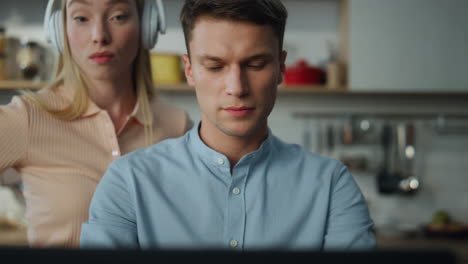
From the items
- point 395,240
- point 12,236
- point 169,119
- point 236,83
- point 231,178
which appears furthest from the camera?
point 395,240

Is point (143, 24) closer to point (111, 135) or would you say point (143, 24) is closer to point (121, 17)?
point (121, 17)

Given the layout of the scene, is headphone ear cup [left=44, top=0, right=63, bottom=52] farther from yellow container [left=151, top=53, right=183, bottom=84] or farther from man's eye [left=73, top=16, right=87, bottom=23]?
yellow container [left=151, top=53, right=183, bottom=84]

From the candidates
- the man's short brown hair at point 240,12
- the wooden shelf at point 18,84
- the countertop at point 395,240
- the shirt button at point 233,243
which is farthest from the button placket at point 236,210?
the wooden shelf at point 18,84

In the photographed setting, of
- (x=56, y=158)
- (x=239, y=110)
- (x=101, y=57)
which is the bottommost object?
(x=56, y=158)

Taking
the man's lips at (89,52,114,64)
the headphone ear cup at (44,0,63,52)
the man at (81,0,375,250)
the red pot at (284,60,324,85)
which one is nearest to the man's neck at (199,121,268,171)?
the man at (81,0,375,250)

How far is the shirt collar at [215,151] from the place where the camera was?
0.89 m

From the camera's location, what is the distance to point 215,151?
2.95 feet

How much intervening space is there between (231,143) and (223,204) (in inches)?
4.4

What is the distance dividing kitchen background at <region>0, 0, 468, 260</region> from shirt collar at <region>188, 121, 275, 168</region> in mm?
1714

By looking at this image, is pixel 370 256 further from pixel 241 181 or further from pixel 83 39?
pixel 83 39

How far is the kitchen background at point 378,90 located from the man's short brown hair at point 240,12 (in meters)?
1.76

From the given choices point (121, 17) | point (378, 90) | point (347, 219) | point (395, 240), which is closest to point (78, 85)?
point (121, 17)

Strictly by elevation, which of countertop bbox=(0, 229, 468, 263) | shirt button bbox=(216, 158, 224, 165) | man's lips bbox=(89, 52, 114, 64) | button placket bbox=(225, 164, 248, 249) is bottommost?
countertop bbox=(0, 229, 468, 263)

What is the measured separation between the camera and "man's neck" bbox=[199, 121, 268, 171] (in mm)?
909
